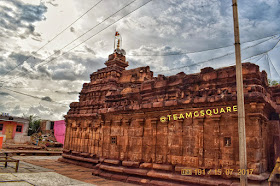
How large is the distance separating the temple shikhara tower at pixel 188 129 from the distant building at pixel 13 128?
27.6 meters

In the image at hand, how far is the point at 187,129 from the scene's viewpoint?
10000 millimetres

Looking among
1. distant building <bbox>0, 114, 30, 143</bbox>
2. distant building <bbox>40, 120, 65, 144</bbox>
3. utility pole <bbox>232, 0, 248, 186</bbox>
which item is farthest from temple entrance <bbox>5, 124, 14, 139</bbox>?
utility pole <bbox>232, 0, 248, 186</bbox>

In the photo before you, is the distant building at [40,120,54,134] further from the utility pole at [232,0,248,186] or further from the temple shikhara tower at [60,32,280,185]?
the utility pole at [232,0,248,186]

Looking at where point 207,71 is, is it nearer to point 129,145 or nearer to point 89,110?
point 129,145

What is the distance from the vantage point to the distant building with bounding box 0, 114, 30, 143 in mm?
36263

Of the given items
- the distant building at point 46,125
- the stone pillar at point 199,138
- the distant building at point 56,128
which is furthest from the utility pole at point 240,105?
the distant building at point 46,125

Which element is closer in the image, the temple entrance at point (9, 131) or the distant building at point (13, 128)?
the distant building at point (13, 128)

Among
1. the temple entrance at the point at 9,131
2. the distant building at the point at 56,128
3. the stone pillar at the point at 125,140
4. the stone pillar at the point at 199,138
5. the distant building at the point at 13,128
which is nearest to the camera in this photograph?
the stone pillar at the point at 199,138

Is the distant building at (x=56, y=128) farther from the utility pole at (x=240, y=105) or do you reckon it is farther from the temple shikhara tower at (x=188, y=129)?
the utility pole at (x=240, y=105)

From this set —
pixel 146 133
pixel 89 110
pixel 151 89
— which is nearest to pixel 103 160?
pixel 146 133

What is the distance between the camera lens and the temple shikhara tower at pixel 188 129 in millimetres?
8433
